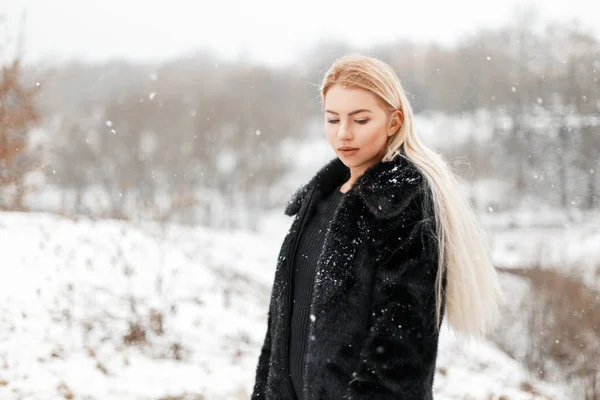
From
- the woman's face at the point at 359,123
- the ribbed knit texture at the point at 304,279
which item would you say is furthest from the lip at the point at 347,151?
the ribbed knit texture at the point at 304,279

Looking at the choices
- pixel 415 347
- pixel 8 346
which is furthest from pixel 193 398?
pixel 415 347

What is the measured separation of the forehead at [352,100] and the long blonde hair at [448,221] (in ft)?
0.06

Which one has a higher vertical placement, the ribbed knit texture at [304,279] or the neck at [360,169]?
the neck at [360,169]

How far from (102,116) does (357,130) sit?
50315 mm

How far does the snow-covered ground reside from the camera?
4391 millimetres

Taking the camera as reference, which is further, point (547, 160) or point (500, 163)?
point (500, 163)

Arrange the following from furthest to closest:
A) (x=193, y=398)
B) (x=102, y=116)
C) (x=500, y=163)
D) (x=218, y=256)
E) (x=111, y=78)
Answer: (x=111, y=78) < (x=102, y=116) < (x=500, y=163) < (x=218, y=256) < (x=193, y=398)

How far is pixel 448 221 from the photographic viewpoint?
1.46 metres

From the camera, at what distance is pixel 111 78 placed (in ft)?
184

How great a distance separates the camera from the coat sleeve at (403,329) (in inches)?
52.9

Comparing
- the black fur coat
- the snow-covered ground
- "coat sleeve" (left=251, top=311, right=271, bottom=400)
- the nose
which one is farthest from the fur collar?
the snow-covered ground

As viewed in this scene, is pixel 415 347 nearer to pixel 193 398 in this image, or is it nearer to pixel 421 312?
pixel 421 312

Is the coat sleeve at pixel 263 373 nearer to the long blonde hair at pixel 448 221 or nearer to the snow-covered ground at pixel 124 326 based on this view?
the long blonde hair at pixel 448 221

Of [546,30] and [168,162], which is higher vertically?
[546,30]
